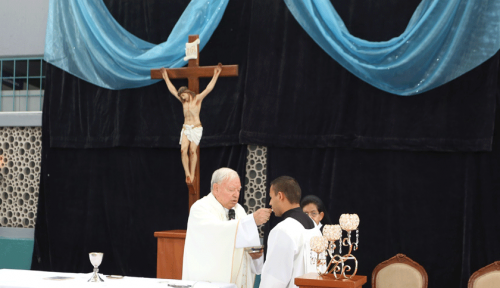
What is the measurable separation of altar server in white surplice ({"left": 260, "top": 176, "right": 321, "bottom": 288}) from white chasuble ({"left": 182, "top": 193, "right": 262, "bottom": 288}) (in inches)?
11.8

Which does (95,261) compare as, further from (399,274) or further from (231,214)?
(399,274)

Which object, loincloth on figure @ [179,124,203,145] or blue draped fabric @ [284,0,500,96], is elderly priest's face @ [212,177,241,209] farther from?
blue draped fabric @ [284,0,500,96]

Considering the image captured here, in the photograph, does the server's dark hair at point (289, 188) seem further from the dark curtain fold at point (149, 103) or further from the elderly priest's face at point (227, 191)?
the dark curtain fold at point (149, 103)

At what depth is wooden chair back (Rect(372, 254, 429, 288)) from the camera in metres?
4.64

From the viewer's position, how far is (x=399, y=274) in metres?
4.70

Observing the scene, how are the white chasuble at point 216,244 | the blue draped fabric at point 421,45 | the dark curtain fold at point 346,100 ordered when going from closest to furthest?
the white chasuble at point 216,244, the blue draped fabric at point 421,45, the dark curtain fold at point 346,100

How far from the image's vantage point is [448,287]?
5.01 m

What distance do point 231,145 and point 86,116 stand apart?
170 centimetres

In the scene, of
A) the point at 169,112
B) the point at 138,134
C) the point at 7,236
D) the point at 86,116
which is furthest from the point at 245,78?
the point at 7,236

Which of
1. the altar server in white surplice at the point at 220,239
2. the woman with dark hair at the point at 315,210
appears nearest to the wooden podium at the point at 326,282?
the altar server in white surplice at the point at 220,239

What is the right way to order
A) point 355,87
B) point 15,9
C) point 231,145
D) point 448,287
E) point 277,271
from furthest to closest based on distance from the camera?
point 15,9 → point 231,145 → point 355,87 → point 448,287 → point 277,271

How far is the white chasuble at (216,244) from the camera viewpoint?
3.77 meters

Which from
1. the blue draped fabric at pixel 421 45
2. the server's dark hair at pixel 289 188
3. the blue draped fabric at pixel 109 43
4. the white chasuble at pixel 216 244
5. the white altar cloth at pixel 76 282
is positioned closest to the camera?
the white altar cloth at pixel 76 282

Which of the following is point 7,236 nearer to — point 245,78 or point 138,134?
point 138,134
